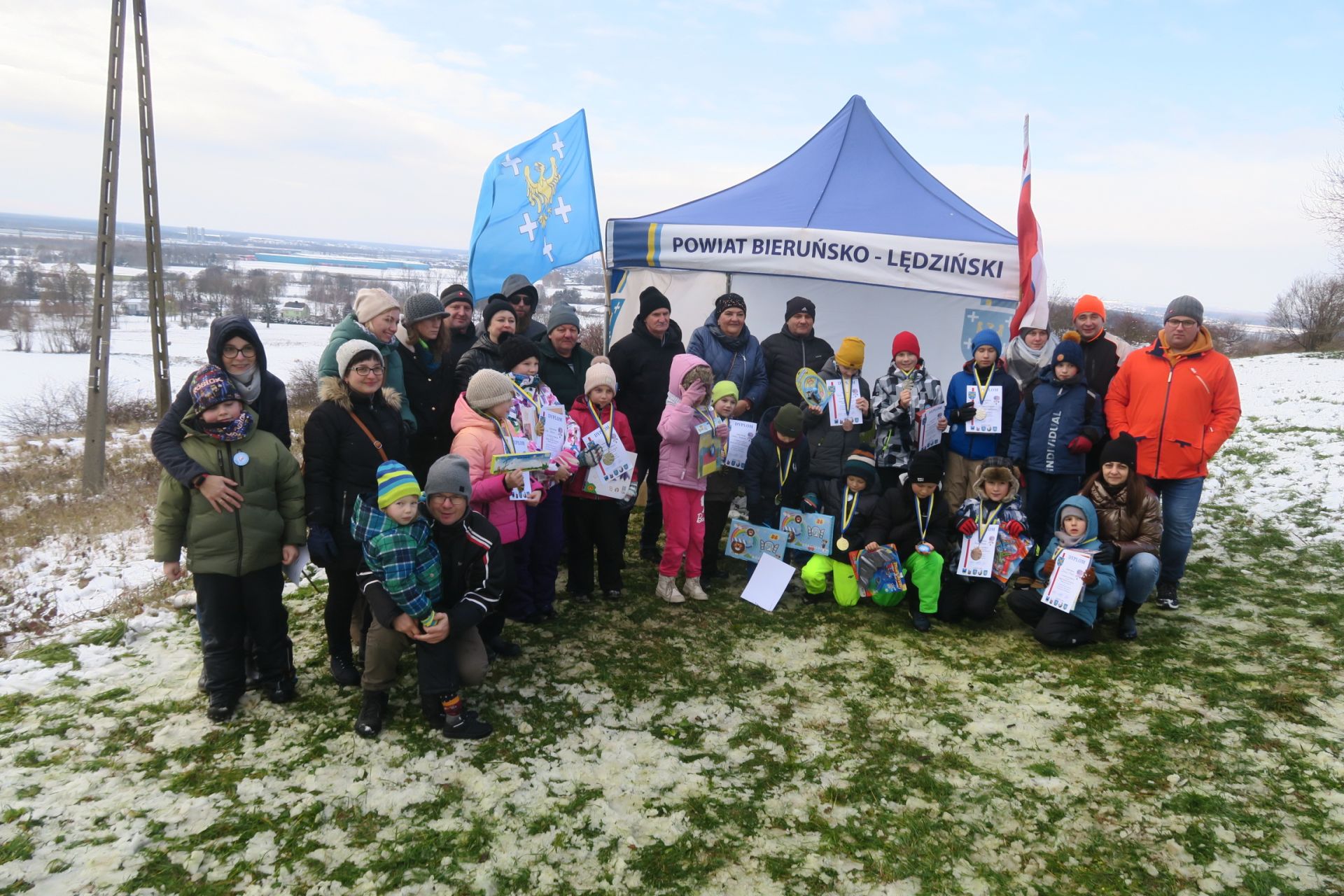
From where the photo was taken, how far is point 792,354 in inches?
221

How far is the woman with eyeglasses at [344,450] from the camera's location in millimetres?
3318

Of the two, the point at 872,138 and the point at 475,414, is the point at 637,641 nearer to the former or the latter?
the point at 475,414

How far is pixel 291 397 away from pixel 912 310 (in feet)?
63.7

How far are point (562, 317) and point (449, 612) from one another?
7.22 ft

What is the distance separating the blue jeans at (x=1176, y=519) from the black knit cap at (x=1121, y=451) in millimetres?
526

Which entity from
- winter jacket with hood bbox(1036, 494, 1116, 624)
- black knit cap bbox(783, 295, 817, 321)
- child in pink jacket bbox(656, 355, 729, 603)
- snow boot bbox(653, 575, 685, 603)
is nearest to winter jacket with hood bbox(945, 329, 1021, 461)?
winter jacket with hood bbox(1036, 494, 1116, 624)

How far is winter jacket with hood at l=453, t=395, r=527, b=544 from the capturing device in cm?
370

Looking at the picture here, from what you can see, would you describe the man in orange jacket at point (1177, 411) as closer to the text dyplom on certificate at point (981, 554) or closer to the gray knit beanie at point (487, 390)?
the text dyplom on certificate at point (981, 554)

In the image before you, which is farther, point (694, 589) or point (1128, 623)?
point (694, 589)

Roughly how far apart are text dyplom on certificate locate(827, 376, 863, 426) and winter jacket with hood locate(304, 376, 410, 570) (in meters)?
3.05

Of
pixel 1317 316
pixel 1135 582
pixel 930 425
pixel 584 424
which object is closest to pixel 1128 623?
pixel 1135 582

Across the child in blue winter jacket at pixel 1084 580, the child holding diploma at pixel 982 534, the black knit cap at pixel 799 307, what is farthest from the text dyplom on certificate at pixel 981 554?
the black knit cap at pixel 799 307

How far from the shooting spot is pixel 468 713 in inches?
131

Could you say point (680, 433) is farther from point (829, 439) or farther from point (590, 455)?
point (829, 439)
